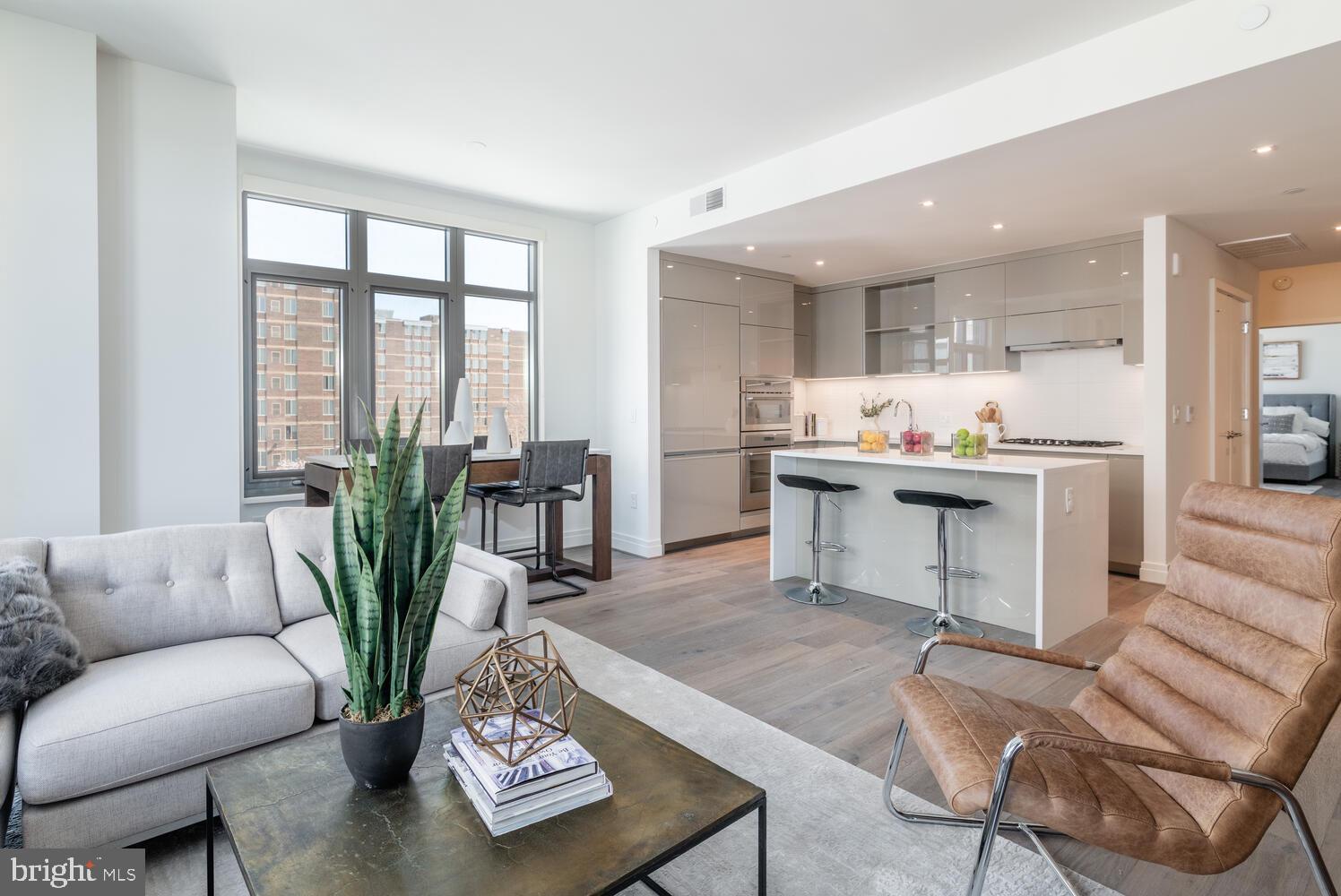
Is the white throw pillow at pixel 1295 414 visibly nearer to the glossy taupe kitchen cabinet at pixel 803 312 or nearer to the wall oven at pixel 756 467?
the glossy taupe kitchen cabinet at pixel 803 312

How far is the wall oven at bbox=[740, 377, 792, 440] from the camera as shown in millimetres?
6117

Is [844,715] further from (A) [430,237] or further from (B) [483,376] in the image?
(A) [430,237]

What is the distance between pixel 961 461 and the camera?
144 inches

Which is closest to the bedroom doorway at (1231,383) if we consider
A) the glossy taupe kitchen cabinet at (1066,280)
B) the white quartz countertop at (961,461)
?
the glossy taupe kitchen cabinet at (1066,280)

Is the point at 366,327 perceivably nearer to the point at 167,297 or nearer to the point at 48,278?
the point at 167,297

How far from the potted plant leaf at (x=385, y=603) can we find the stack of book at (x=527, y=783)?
0.14 meters

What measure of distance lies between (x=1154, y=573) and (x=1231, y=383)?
1992mm

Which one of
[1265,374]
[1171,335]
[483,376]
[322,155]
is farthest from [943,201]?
[1265,374]

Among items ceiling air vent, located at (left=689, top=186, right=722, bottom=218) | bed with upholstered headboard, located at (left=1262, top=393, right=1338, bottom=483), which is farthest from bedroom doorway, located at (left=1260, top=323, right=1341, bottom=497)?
ceiling air vent, located at (left=689, top=186, right=722, bottom=218)

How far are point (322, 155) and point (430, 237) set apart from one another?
0.92 metres

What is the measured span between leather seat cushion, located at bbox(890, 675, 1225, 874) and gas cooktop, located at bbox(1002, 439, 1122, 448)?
4.00 m

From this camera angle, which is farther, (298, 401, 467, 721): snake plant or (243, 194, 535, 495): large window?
(243, 194, 535, 495): large window

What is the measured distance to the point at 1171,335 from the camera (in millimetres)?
4449

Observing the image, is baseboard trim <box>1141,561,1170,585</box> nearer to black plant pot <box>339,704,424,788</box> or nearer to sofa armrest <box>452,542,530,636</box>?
sofa armrest <box>452,542,530,636</box>
